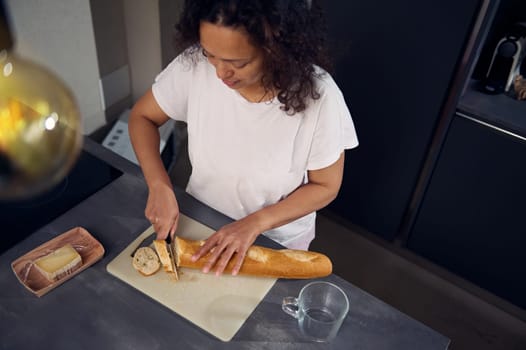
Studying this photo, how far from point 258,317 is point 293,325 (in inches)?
2.8

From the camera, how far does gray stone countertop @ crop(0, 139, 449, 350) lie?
0.91m

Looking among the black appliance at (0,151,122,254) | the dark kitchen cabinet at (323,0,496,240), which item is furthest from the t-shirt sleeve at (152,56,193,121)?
the dark kitchen cabinet at (323,0,496,240)

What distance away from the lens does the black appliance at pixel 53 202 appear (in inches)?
44.4

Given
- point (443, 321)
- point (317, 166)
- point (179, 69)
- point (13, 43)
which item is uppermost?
point (13, 43)

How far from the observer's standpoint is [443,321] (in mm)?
1901

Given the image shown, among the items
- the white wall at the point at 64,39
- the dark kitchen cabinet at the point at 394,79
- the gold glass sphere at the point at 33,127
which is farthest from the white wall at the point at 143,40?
the gold glass sphere at the point at 33,127

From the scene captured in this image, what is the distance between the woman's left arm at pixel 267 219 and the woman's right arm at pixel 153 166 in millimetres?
122

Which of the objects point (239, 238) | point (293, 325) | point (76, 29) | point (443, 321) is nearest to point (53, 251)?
point (239, 238)

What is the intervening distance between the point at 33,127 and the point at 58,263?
609 mm

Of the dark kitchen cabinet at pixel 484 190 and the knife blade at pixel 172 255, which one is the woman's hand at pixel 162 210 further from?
the dark kitchen cabinet at pixel 484 190

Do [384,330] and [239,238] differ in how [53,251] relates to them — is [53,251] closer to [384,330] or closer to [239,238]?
[239,238]

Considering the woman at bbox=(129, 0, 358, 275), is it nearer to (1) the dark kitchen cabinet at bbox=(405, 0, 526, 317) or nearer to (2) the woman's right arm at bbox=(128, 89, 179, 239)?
(2) the woman's right arm at bbox=(128, 89, 179, 239)

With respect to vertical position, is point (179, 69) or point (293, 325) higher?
point (179, 69)

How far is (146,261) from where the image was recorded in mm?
1035
